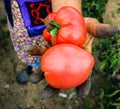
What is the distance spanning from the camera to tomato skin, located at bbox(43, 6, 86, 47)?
1.46 metres

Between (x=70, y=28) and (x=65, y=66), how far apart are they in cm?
20

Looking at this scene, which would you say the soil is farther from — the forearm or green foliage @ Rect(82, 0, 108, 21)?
the forearm

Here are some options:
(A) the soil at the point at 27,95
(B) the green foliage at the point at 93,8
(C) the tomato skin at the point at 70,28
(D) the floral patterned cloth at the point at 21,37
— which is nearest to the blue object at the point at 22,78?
(A) the soil at the point at 27,95

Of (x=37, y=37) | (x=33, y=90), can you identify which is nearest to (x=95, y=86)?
(x=33, y=90)

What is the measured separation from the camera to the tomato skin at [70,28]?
146 cm

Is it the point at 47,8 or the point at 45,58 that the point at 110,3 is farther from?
the point at 45,58

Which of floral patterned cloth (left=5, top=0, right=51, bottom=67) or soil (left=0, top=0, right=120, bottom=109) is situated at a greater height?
floral patterned cloth (left=5, top=0, right=51, bottom=67)

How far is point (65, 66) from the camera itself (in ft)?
4.50

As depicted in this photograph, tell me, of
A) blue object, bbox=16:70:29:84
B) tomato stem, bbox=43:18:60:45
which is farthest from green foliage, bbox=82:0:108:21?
tomato stem, bbox=43:18:60:45

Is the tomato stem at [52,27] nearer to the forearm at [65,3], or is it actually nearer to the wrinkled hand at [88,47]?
the wrinkled hand at [88,47]

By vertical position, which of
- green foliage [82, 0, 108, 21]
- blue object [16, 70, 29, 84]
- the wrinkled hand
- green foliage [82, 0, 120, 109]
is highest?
the wrinkled hand

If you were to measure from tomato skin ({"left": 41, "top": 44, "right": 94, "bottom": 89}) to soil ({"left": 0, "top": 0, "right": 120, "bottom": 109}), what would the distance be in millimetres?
1342

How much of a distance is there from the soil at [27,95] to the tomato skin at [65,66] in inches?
52.9

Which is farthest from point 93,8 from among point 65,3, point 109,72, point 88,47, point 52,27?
point 52,27
